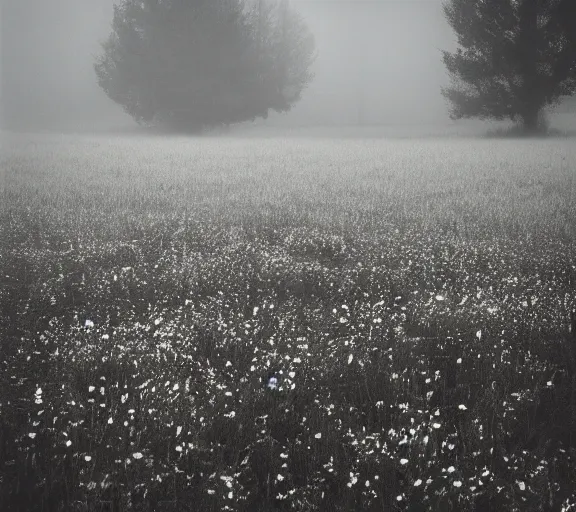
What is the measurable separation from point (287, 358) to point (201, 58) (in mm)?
27495

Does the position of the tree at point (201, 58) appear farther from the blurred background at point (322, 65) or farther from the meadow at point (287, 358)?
the meadow at point (287, 358)

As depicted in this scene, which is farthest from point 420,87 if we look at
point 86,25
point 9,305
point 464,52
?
point 9,305

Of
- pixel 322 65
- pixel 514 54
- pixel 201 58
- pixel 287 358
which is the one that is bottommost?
pixel 287 358

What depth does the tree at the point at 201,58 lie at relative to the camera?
87.4 ft

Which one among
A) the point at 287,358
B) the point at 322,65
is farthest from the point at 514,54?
the point at 287,358

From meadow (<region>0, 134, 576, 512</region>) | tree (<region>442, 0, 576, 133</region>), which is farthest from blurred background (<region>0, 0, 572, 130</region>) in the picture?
meadow (<region>0, 134, 576, 512</region>)

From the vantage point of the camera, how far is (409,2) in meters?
13.2

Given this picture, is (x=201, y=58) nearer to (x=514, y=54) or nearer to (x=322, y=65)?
Result: (x=322, y=65)

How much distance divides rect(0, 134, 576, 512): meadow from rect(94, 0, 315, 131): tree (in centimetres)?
2160

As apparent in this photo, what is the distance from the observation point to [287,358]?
362 centimetres

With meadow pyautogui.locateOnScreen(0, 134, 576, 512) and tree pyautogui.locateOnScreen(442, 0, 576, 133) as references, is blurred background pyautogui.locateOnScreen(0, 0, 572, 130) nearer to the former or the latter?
tree pyautogui.locateOnScreen(442, 0, 576, 133)

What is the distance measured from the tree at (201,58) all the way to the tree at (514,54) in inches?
511

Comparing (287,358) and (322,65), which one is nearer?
(287,358)

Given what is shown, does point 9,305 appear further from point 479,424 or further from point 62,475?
point 479,424
